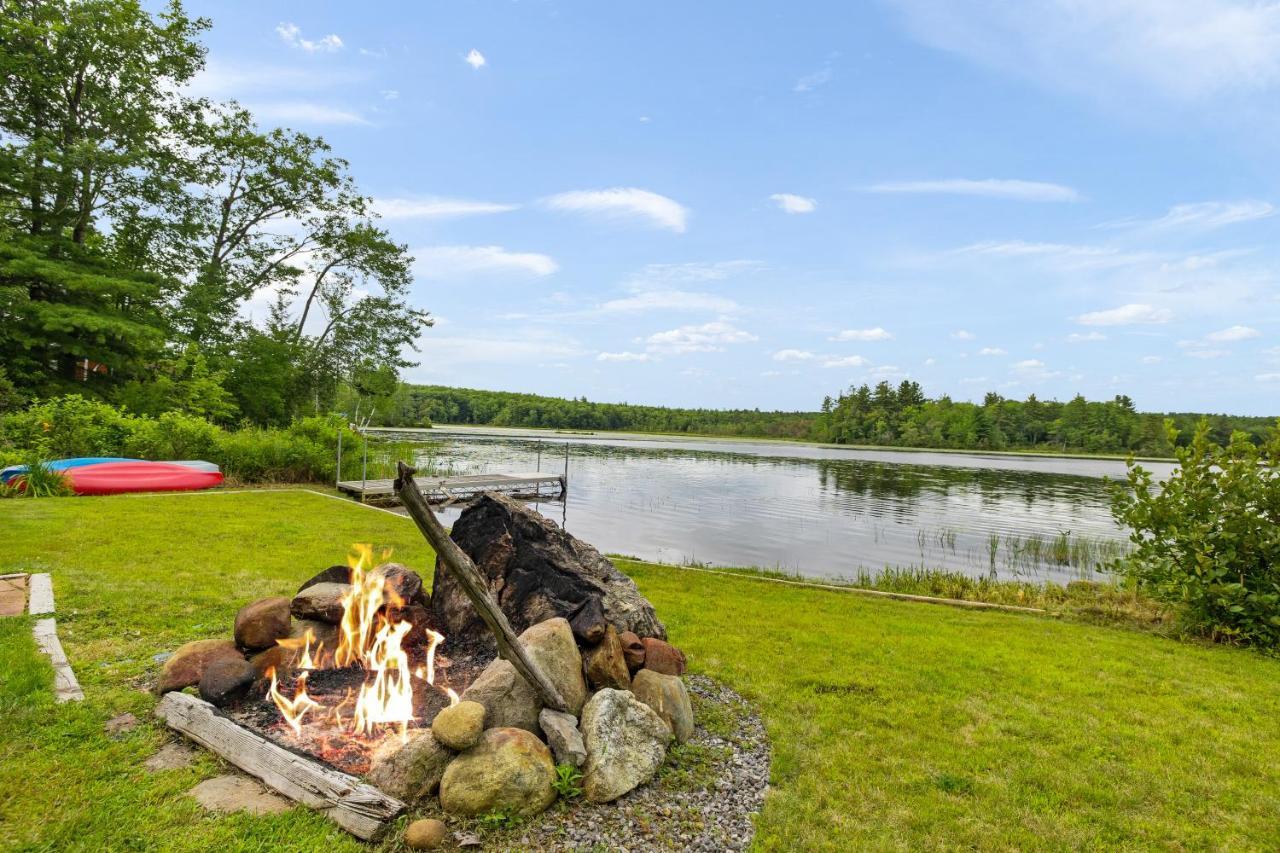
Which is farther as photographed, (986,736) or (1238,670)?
(1238,670)

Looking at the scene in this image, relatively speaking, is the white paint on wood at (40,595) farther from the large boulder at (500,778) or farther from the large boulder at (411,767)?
the large boulder at (500,778)

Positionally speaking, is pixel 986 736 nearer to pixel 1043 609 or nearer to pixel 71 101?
pixel 1043 609

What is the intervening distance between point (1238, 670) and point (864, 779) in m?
6.13

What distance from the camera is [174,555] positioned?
8.93 meters

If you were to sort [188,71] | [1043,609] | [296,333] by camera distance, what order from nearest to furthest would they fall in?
[1043,609], [188,71], [296,333]

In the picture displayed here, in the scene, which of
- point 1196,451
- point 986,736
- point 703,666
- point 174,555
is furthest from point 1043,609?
point 174,555

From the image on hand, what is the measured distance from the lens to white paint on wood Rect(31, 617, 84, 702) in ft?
14.4

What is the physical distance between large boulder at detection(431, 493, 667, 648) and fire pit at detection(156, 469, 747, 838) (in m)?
0.02

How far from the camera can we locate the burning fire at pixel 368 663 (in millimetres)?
4094

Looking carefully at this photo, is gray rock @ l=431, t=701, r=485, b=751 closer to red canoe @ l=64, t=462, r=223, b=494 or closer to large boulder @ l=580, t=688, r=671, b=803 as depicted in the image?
large boulder @ l=580, t=688, r=671, b=803

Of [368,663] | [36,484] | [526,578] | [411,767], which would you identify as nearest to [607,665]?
[526,578]

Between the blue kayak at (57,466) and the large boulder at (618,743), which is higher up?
the blue kayak at (57,466)

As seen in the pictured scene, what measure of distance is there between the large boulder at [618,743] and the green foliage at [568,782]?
0.04 metres

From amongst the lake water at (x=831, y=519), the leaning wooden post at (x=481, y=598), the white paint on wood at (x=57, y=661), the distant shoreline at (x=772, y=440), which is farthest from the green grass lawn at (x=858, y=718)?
the distant shoreline at (x=772, y=440)
